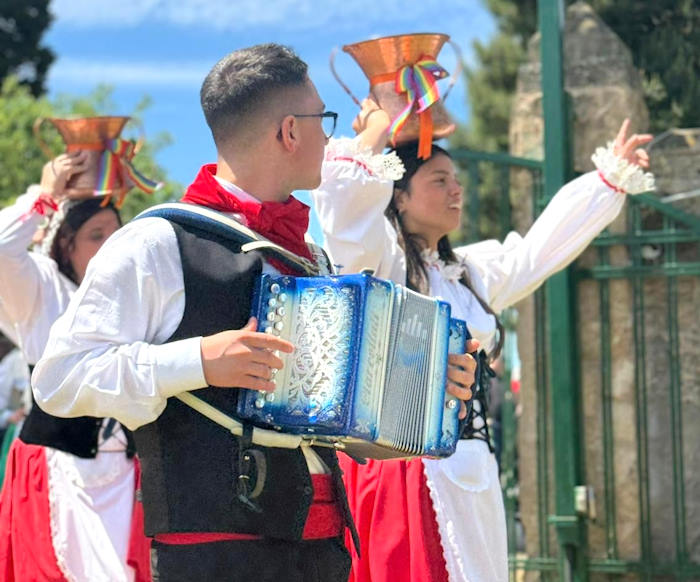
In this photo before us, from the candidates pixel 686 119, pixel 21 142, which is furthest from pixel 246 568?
pixel 21 142

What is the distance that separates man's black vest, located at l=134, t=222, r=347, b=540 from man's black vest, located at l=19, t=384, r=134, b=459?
2.15m

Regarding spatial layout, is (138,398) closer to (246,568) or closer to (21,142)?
(246,568)

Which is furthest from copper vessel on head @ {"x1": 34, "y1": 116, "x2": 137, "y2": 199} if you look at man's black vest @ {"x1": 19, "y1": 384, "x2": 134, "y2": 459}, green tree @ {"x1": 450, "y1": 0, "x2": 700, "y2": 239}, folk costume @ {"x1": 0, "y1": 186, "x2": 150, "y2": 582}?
green tree @ {"x1": 450, "y1": 0, "x2": 700, "y2": 239}

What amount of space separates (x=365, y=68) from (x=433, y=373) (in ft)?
5.45

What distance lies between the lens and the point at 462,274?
4.37m

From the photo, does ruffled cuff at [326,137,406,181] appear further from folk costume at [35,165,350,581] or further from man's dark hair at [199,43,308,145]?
folk costume at [35,165,350,581]

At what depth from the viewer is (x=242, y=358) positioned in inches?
98.6

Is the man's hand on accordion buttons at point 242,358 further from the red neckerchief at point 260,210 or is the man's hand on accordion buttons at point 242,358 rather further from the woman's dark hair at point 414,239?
the woman's dark hair at point 414,239

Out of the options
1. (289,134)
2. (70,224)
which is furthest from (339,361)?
(70,224)

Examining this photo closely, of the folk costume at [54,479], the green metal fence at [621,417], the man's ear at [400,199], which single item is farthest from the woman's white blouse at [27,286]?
the green metal fence at [621,417]

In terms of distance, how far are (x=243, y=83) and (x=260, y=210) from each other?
28 centimetres

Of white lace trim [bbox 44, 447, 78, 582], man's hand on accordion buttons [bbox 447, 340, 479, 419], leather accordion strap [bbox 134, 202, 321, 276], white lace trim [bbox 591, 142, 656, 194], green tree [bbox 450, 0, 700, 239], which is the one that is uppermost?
green tree [bbox 450, 0, 700, 239]

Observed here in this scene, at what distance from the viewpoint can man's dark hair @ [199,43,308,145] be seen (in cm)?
284

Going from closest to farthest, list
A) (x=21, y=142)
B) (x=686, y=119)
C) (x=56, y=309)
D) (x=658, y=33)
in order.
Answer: (x=56, y=309) < (x=686, y=119) < (x=658, y=33) < (x=21, y=142)
